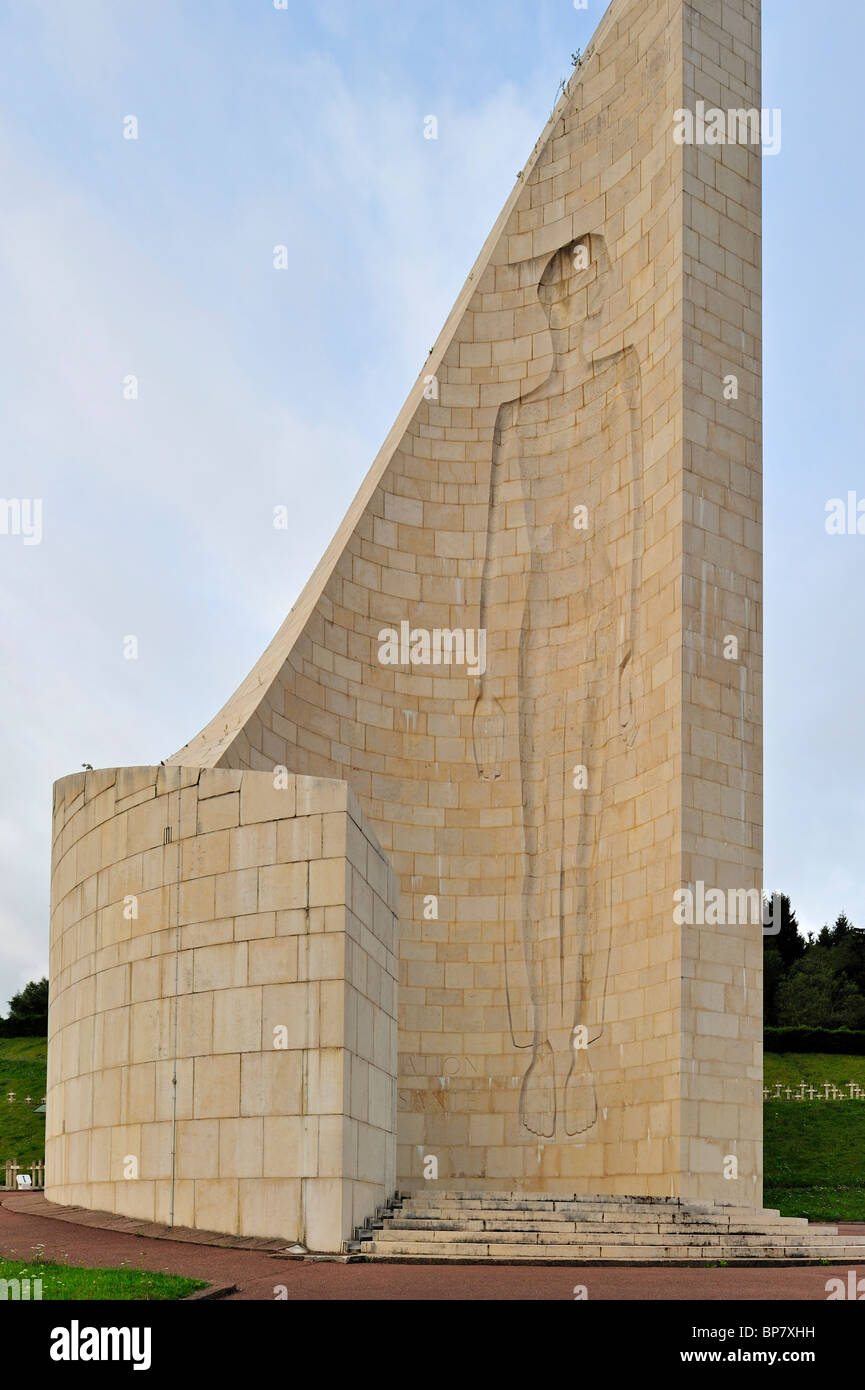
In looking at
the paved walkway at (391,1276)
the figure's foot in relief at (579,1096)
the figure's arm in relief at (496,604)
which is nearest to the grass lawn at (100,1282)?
the paved walkway at (391,1276)

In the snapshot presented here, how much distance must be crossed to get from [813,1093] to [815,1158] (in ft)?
14.8

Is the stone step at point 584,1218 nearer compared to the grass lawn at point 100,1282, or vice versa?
the grass lawn at point 100,1282

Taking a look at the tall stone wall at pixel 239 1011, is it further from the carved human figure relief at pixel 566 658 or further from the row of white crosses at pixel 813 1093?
the row of white crosses at pixel 813 1093

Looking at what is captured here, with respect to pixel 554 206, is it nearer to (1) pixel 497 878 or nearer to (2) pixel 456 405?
(2) pixel 456 405

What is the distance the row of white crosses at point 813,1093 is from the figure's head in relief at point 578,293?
12997 millimetres

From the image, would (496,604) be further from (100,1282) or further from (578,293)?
(100,1282)

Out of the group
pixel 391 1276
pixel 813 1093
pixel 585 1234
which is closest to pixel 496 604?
pixel 585 1234

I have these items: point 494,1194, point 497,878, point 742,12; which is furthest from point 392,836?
point 742,12

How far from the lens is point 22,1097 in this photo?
28.8 metres

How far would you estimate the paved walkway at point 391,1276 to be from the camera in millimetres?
7434

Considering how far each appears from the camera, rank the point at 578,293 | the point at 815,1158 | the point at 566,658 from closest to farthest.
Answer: the point at 566,658
the point at 578,293
the point at 815,1158

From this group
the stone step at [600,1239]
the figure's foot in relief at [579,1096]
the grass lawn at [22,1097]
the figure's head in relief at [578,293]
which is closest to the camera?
the stone step at [600,1239]

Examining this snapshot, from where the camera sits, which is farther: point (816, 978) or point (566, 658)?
point (816, 978)
